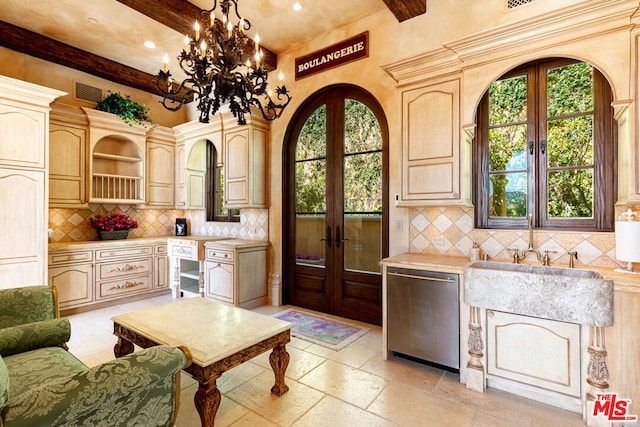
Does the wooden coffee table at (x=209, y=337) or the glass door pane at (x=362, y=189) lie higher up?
the glass door pane at (x=362, y=189)

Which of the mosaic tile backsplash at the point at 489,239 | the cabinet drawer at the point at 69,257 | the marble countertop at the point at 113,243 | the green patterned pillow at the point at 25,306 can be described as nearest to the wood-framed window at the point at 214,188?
the marble countertop at the point at 113,243

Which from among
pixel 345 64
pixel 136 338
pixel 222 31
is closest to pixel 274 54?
pixel 345 64

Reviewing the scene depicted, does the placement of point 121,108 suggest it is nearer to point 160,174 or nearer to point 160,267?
point 160,174

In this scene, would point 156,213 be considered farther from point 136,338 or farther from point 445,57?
point 445,57

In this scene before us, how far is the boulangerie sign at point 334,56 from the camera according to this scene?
3.60 m

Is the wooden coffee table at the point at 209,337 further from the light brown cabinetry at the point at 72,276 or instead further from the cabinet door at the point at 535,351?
the light brown cabinetry at the point at 72,276

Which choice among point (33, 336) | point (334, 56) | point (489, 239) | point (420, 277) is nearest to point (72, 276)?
point (33, 336)

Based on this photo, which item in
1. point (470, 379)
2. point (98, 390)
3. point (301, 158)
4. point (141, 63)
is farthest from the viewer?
point (141, 63)

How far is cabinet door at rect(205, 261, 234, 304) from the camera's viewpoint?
397 centimetres

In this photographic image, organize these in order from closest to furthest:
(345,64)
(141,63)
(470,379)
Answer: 1. (470,379)
2. (345,64)
3. (141,63)

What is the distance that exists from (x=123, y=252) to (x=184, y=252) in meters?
0.81

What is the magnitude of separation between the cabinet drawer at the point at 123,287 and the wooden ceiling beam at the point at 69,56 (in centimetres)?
279

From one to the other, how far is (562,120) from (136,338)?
370 cm

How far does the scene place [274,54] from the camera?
14.3ft
